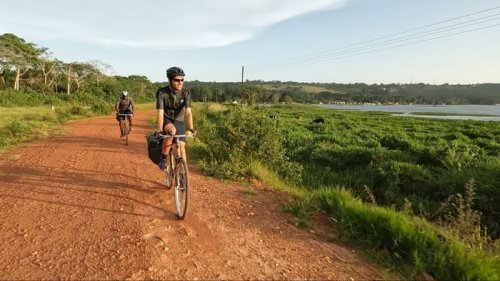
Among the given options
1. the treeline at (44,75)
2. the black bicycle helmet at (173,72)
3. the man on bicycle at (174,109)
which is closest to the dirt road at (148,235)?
the man on bicycle at (174,109)

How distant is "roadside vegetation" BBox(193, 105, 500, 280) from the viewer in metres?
3.74

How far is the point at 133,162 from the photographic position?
8.77 meters

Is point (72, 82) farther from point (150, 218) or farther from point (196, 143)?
point (150, 218)

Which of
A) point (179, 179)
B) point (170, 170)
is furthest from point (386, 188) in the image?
point (179, 179)

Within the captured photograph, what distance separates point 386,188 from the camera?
11.4 meters

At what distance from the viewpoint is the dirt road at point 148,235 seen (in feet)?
11.5

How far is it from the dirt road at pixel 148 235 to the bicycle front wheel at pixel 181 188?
15 cm

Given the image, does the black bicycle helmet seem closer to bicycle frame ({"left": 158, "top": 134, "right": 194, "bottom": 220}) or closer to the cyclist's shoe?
bicycle frame ({"left": 158, "top": 134, "right": 194, "bottom": 220})

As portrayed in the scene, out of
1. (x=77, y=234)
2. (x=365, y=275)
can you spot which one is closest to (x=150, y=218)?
(x=77, y=234)

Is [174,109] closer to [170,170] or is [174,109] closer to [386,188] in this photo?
[170,170]

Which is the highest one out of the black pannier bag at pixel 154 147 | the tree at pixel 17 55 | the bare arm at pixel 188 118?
the tree at pixel 17 55

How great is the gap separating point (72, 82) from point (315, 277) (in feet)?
250

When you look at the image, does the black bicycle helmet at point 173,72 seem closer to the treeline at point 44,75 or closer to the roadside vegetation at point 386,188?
the roadside vegetation at point 386,188

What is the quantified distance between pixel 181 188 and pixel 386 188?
27.6ft
